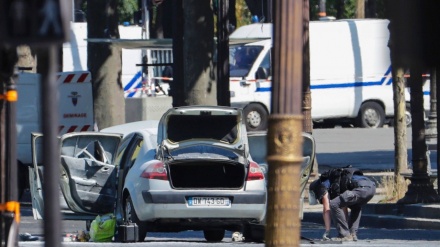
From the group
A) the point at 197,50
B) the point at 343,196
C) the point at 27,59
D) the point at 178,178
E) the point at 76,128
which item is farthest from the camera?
the point at 27,59

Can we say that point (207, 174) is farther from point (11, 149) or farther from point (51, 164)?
point (51, 164)

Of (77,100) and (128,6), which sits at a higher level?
(128,6)

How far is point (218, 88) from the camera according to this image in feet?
61.4

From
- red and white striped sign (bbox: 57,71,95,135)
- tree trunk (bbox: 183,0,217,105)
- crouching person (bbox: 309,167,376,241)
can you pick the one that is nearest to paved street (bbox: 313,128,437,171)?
red and white striped sign (bbox: 57,71,95,135)

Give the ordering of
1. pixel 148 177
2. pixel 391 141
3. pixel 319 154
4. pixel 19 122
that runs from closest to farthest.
Answer: pixel 148 177 < pixel 19 122 < pixel 319 154 < pixel 391 141

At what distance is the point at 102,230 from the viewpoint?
13320 mm

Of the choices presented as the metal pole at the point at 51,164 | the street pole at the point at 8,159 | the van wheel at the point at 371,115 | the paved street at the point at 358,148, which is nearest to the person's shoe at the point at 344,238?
the street pole at the point at 8,159

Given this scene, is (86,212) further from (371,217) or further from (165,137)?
(371,217)

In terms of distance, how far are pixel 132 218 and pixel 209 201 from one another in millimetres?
941

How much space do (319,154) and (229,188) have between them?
13220mm

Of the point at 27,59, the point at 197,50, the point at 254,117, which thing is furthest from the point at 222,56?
the point at 254,117

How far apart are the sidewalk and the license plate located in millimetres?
3587

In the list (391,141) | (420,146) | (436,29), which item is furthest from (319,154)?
(436,29)

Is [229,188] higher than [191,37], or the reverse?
[191,37]
